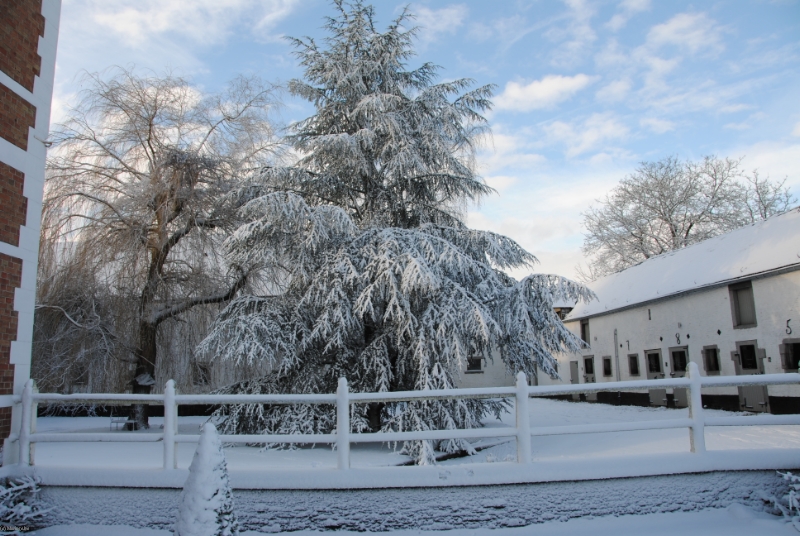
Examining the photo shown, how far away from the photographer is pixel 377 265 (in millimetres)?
9680

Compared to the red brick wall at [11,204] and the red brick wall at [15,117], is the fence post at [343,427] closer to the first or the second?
the red brick wall at [11,204]

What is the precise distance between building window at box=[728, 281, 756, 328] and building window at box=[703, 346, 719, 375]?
1313mm

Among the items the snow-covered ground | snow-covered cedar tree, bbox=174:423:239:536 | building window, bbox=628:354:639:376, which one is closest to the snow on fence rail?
the snow-covered ground

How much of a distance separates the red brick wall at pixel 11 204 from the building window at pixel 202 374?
22.6ft

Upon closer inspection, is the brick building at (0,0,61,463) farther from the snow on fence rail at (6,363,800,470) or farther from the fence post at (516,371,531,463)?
the fence post at (516,371,531,463)

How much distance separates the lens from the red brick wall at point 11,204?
5781 mm

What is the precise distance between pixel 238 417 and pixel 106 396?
4.87 metres

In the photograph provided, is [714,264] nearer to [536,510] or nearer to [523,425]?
[523,425]

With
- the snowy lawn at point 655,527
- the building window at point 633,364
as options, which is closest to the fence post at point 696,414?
the snowy lawn at point 655,527

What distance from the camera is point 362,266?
9992 millimetres

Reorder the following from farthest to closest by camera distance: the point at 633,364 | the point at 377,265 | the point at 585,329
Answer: the point at 585,329
the point at 633,364
the point at 377,265

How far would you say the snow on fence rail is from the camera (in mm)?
5164

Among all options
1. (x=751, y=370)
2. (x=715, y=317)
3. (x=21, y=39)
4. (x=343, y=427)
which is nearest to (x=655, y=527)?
(x=343, y=427)

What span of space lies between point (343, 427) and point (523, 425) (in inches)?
68.9
